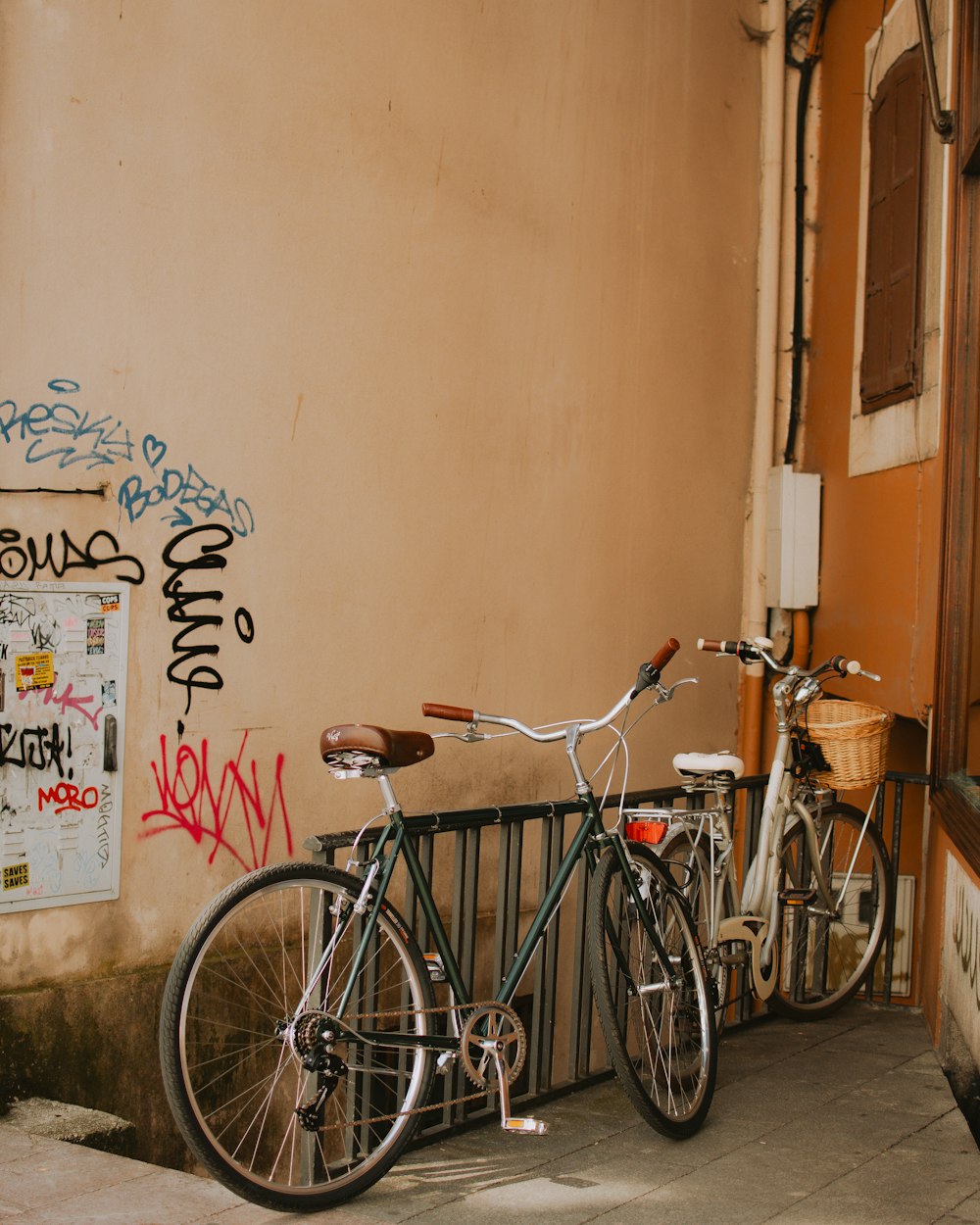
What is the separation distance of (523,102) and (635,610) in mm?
2532

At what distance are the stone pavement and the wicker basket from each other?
113 centimetres

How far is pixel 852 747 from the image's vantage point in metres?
5.35

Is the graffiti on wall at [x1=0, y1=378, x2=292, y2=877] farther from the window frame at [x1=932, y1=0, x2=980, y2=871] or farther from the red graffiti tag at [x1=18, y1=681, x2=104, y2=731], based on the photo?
the window frame at [x1=932, y1=0, x2=980, y2=871]

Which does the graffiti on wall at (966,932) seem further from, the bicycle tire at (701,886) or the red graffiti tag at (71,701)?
the red graffiti tag at (71,701)

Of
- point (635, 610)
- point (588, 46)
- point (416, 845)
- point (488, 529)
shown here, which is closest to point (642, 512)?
point (635, 610)

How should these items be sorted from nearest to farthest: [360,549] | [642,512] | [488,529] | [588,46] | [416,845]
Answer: [416,845] → [360,549] → [488,529] → [588,46] → [642,512]

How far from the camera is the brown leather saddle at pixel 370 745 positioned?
3.40m

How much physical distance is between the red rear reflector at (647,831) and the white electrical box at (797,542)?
3.37 meters

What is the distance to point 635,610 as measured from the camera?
707 cm

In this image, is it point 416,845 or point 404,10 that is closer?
point 416,845

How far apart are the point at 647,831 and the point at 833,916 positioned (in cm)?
152

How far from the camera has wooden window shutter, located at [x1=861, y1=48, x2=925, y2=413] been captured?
6.41m

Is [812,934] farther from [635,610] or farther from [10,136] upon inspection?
[10,136]

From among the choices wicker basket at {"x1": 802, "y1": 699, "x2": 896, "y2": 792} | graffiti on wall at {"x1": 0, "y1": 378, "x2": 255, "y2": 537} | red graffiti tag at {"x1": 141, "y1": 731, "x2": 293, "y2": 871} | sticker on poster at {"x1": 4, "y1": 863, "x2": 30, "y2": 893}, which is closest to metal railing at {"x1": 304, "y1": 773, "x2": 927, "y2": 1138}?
wicker basket at {"x1": 802, "y1": 699, "x2": 896, "y2": 792}
